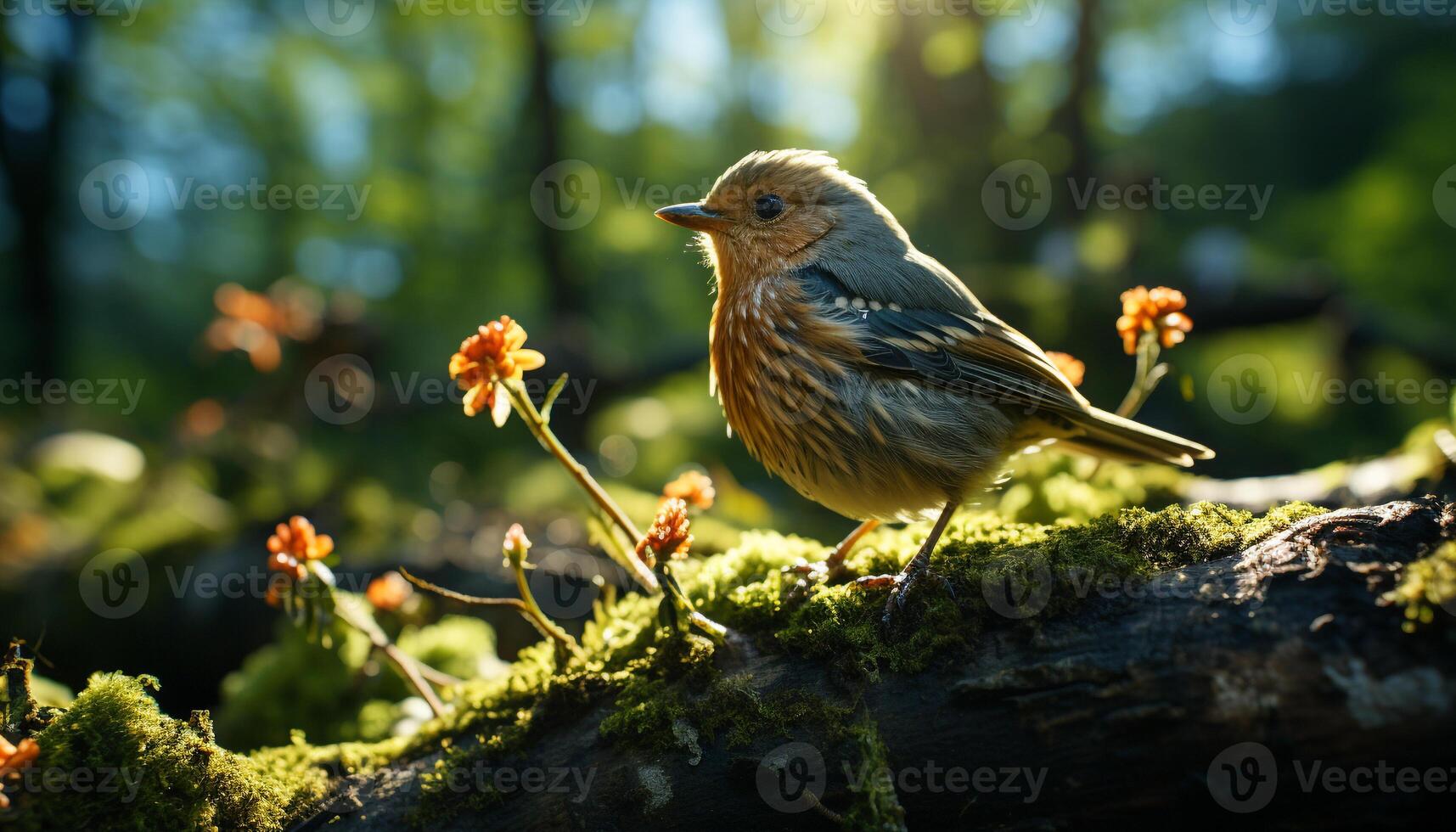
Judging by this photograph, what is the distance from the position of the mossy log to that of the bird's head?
1834 millimetres

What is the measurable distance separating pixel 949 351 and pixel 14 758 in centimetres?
307

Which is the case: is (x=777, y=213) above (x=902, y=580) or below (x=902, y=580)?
above

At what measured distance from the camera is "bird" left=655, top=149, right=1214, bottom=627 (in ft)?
9.95

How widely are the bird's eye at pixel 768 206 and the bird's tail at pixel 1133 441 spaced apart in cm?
152

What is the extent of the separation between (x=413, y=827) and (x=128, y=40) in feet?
57.1

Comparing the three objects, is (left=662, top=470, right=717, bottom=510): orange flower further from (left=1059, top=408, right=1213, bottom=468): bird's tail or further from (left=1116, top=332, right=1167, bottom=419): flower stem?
(left=1116, top=332, right=1167, bottom=419): flower stem

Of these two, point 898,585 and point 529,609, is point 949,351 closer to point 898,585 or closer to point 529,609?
point 898,585

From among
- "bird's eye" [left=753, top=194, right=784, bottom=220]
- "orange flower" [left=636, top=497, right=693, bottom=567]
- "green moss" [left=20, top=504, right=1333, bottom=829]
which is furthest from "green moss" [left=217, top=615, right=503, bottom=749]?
"bird's eye" [left=753, top=194, right=784, bottom=220]

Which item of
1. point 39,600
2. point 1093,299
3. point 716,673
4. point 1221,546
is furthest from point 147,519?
point 1093,299

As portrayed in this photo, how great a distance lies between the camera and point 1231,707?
192cm

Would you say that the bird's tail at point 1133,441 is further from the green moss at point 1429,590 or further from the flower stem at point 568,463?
the flower stem at point 568,463

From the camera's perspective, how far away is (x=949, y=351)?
10.6ft

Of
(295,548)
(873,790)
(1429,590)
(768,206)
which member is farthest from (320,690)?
(1429,590)

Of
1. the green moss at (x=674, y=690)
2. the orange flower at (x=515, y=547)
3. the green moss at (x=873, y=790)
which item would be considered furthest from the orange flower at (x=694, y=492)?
the green moss at (x=873, y=790)
